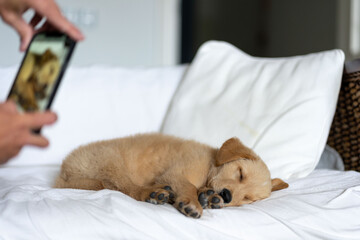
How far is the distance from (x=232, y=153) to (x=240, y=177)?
0.39 ft

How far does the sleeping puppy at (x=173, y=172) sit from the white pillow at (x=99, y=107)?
598mm

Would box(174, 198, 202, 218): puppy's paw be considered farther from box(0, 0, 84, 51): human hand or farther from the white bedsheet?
box(0, 0, 84, 51): human hand

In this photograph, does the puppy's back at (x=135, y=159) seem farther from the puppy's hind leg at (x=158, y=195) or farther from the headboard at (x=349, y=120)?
the headboard at (x=349, y=120)

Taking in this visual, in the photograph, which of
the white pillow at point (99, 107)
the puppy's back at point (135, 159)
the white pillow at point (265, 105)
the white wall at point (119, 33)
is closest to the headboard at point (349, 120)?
the white pillow at point (265, 105)

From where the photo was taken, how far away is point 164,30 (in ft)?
16.6

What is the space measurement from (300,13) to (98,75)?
4.04 meters

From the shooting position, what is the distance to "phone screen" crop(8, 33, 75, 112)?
3.53 ft

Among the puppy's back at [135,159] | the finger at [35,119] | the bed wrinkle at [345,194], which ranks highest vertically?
the finger at [35,119]

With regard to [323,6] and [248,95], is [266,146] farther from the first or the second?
[323,6]

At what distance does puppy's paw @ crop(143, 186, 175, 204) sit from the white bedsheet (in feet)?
0.17

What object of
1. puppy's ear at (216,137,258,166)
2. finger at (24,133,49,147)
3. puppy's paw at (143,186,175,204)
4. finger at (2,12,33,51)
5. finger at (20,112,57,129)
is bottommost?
puppy's paw at (143,186,175,204)

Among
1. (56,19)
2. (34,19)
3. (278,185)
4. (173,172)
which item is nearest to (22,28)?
(34,19)

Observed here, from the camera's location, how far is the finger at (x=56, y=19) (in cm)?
111

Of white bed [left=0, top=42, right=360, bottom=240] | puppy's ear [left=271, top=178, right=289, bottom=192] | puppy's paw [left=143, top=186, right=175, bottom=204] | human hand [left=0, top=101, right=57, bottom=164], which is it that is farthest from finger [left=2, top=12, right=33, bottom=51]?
puppy's ear [left=271, top=178, right=289, bottom=192]
